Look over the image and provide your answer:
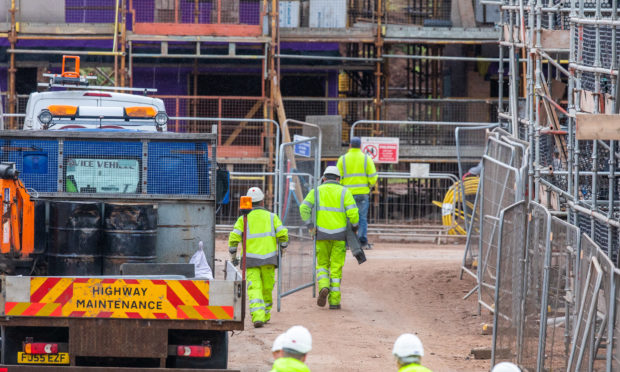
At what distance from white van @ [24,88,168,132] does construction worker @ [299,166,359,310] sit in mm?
2412

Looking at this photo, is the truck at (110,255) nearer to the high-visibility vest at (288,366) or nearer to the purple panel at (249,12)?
the high-visibility vest at (288,366)

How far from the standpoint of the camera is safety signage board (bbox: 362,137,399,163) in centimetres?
2307

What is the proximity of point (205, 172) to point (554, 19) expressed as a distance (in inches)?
293

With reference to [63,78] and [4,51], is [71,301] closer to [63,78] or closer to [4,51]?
[63,78]

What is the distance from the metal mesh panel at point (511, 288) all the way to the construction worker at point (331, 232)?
3.12 meters

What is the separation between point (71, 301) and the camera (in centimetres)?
925

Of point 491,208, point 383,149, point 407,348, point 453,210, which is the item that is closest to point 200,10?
point 383,149

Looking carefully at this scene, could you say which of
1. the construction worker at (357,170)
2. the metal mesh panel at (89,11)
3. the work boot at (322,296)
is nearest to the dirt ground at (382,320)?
the work boot at (322,296)

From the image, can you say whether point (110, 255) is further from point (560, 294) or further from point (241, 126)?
point (241, 126)

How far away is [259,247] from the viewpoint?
12984 millimetres

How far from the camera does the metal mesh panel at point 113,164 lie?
10820 millimetres

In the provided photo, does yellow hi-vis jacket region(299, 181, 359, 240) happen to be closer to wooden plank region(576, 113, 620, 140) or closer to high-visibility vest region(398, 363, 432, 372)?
wooden plank region(576, 113, 620, 140)

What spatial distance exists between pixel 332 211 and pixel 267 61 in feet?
38.8

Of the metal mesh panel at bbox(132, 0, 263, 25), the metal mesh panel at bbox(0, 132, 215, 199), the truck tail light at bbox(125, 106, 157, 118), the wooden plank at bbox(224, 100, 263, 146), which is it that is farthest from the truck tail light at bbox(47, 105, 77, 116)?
the metal mesh panel at bbox(132, 0, 263, 25)
